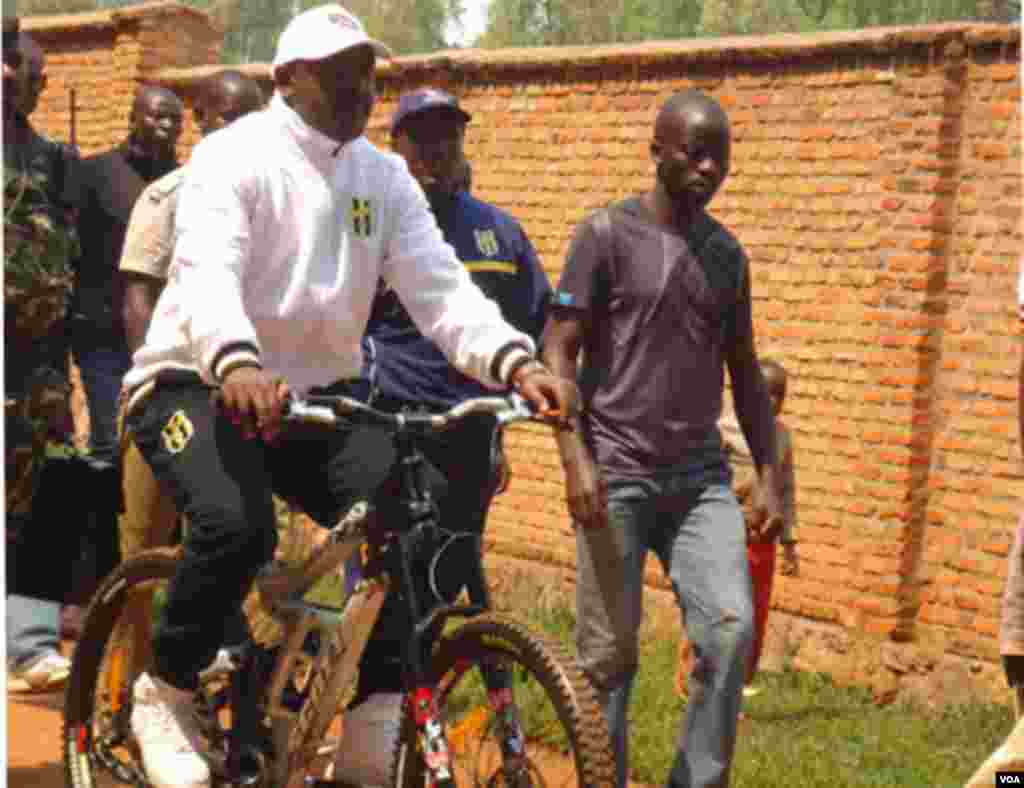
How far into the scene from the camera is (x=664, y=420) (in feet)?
19.2

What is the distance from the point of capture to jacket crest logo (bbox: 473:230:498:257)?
22.5ft

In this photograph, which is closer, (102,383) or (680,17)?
(102,383)

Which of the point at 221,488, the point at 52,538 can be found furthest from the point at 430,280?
the point at 52,538

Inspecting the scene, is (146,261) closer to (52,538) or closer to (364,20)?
(52,538)

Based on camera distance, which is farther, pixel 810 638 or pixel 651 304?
pixel 810 638

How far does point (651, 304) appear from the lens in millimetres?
5855

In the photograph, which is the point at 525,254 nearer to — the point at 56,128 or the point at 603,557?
the point at 603,557

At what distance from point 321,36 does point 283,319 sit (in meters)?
0.67

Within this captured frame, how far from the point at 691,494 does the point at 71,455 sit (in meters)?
1.92

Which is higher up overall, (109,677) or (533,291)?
(533,291)

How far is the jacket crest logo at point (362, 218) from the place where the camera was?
5.20 meters

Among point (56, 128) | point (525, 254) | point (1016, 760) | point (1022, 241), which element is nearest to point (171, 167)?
point (525, 254)

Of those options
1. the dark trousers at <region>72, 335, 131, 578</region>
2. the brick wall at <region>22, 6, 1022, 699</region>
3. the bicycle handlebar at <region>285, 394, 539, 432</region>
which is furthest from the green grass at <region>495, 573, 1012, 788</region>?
the bicycle handlebar at <region>285, 394, 539, 432</region>

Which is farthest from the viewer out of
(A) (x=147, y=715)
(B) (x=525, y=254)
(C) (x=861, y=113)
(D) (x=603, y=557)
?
(C) (x=861, y=113)
